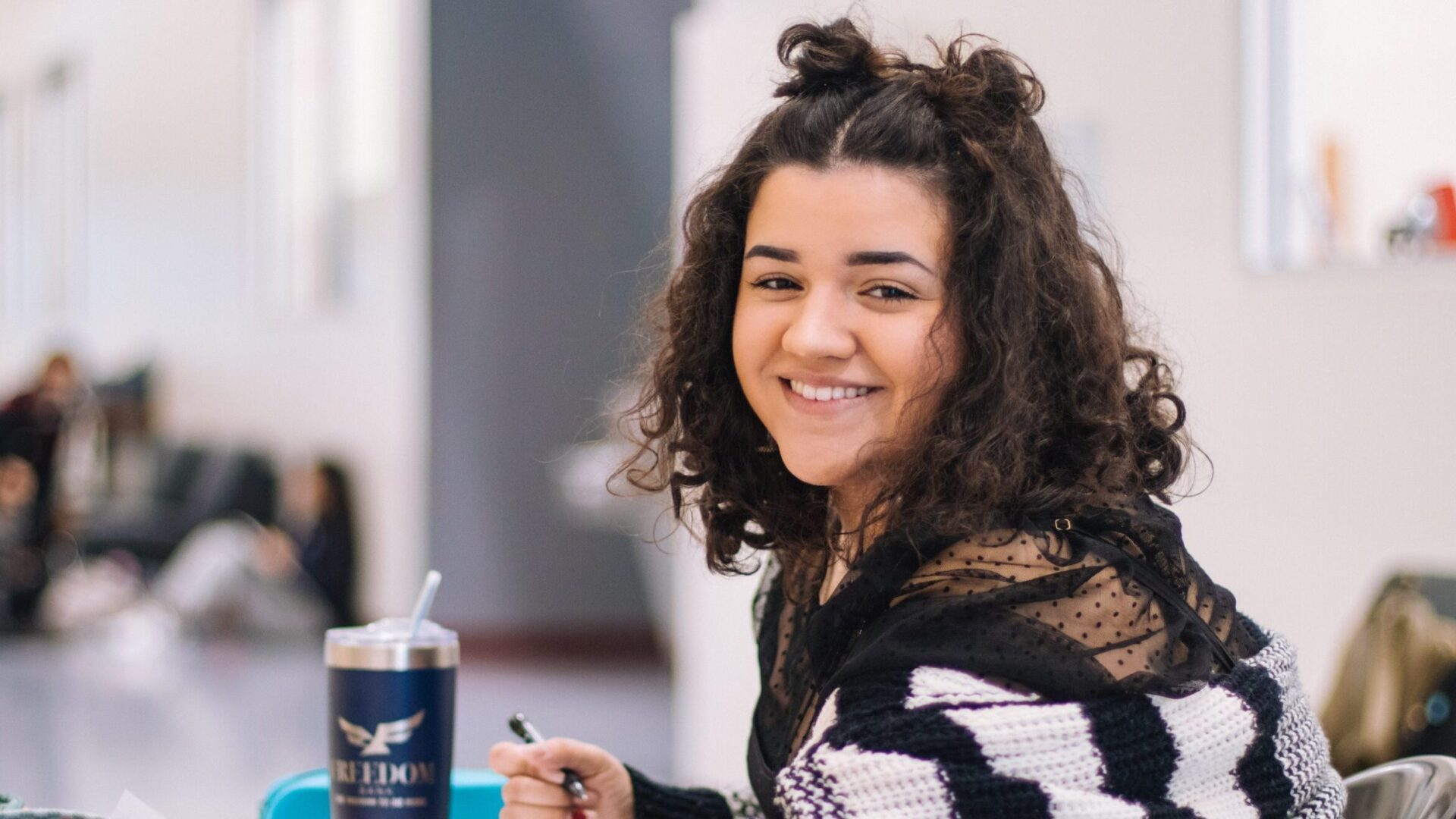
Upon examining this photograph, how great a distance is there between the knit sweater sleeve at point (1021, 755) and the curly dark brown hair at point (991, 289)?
0.14 m

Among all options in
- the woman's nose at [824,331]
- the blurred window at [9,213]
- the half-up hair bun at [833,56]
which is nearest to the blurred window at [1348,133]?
the half-up hair bun at [833,56]

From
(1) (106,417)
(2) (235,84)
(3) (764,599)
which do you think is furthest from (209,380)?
(3) (764,599)

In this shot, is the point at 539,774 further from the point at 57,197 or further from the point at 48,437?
the point at 57,197

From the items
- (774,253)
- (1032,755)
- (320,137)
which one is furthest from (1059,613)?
(320,137)

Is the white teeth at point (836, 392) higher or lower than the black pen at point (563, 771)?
higher

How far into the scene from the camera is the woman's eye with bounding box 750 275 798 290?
3.86 feet

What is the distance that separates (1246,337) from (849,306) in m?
2.22

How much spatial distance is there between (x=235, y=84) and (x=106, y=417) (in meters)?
2.57

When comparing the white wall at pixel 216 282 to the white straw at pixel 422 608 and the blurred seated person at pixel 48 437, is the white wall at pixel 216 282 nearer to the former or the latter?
the blurred seated person at pixel 48 437

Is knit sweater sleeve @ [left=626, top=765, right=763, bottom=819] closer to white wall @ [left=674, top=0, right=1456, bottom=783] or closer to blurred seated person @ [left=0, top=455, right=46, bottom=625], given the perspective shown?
white wall @ [left=674, top=0, right=1456, bottom=783]

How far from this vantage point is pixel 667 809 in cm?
135

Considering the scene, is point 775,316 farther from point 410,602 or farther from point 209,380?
point 209,380

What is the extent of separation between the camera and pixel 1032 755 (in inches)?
36.9

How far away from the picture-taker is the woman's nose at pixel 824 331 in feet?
3.66
